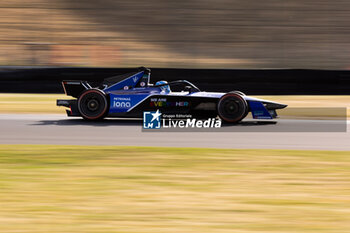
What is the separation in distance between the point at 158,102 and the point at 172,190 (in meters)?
5.17

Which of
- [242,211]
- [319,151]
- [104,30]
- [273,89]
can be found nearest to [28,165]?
[242,211]

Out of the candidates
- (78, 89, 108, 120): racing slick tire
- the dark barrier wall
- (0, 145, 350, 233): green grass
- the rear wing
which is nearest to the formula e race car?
(78, 89, 108, 120): racing slick tire

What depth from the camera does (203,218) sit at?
4.27m

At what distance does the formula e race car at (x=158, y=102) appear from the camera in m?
10.2

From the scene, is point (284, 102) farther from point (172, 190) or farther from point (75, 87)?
point (172, 190)

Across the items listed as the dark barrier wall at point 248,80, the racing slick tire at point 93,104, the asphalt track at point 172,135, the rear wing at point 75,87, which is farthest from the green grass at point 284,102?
the racing slick tire at point 93,104

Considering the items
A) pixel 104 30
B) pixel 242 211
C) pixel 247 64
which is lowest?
pixel 242 211

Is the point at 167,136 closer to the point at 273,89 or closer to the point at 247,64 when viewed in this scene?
the point at 273,89

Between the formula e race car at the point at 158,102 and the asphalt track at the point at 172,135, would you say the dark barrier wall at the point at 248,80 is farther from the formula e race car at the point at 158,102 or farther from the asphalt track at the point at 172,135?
the formula e race car at the point at 158,102

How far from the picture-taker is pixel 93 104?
1062 centimetres

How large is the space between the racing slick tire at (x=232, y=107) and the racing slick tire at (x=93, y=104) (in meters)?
2.14

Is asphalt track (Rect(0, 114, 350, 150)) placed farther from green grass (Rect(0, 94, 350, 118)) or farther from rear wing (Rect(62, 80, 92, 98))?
green grass (Rect(0, 94, 350, 118))

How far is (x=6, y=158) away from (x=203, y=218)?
3461 mm

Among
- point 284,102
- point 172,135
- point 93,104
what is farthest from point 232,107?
point 284,102
